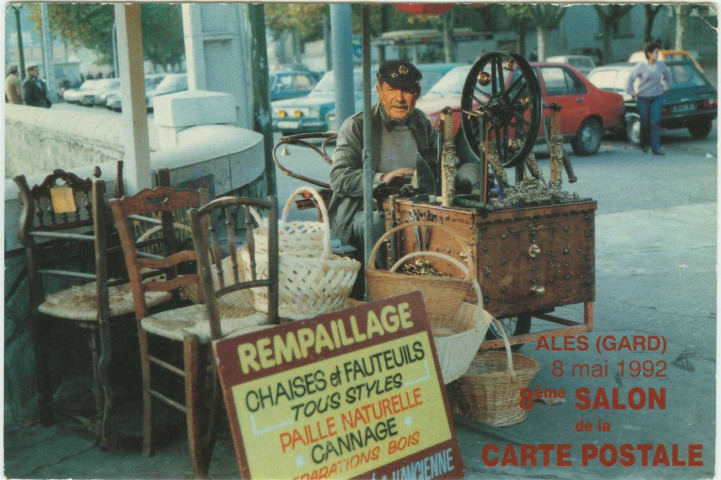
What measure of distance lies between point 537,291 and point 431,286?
0.59m

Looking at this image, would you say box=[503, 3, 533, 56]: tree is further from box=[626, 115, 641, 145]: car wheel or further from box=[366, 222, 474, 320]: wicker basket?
box=[366, 222, 474, 320]: wicker basket

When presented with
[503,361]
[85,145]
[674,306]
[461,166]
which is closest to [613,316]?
[674,306]

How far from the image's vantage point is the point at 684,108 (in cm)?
1453

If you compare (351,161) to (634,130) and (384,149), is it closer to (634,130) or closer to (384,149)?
(384,149)

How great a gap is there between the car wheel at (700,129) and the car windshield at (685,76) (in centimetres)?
78

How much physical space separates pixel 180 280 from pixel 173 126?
163 inches

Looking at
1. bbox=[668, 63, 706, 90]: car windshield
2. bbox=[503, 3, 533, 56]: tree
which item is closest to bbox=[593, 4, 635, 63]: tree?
bbox=[503, 3, 533, 56]: tree

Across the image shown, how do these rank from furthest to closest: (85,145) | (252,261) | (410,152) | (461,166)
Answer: (85,145) → (410,152) → (461,166) → (252,261)

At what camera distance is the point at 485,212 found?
3824 millimetres

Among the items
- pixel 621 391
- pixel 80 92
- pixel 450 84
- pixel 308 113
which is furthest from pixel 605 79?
pixel 80 92

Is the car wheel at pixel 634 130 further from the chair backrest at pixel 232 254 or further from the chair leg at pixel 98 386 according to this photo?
the chair leg at pixel 98 386

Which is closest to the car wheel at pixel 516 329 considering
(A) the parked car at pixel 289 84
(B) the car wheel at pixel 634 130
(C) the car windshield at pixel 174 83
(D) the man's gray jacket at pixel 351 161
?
(D) the man's gray jacket at pixel 351 161

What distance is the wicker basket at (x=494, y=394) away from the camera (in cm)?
385

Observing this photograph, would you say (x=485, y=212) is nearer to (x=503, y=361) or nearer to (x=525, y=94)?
(x=525, y=94)
